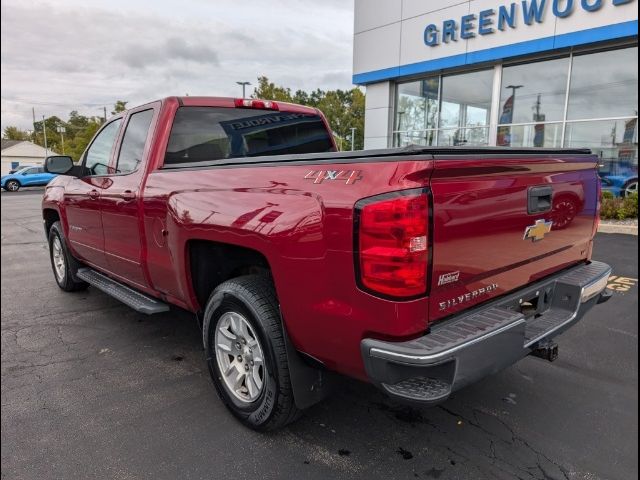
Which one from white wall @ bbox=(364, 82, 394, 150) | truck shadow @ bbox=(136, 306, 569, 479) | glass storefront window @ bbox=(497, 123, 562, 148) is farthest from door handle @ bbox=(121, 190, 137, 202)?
white wall @ bbox=(364, 82, 394, 150)

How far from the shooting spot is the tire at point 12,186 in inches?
1161

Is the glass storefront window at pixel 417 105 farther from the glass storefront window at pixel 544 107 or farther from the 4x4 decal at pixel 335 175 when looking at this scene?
the 4x4 decal at pixel 335 175

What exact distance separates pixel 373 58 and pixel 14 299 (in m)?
13.8

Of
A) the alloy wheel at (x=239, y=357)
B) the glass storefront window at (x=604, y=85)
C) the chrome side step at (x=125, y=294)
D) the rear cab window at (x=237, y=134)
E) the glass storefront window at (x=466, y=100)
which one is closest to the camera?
the alloy wheel at (x=239, y=357)

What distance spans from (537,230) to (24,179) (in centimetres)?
3440

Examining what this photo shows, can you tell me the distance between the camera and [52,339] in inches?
162

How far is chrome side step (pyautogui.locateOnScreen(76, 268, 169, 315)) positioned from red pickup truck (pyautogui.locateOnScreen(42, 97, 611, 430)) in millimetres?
31

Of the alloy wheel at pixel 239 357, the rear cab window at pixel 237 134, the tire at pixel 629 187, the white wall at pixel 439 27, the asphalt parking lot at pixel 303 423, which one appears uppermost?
the white wall at pixel 439 27

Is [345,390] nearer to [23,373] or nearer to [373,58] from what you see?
[23,373]

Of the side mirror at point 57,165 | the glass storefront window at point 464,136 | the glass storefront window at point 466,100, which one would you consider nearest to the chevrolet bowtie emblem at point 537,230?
the side mirror at point 57,165

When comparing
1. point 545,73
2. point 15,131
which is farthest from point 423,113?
point 15,131

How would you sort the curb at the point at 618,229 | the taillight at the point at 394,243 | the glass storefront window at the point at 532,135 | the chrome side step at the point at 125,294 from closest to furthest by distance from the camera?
the taillight at the point at 394,243 → the chrome side step at the point at 125,294 → the curb at the point at 618,229 → the glass storefront window at the point at 532,135

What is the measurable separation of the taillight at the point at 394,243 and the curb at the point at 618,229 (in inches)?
362

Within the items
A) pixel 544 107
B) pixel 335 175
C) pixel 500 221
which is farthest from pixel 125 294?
pixel 544 107
